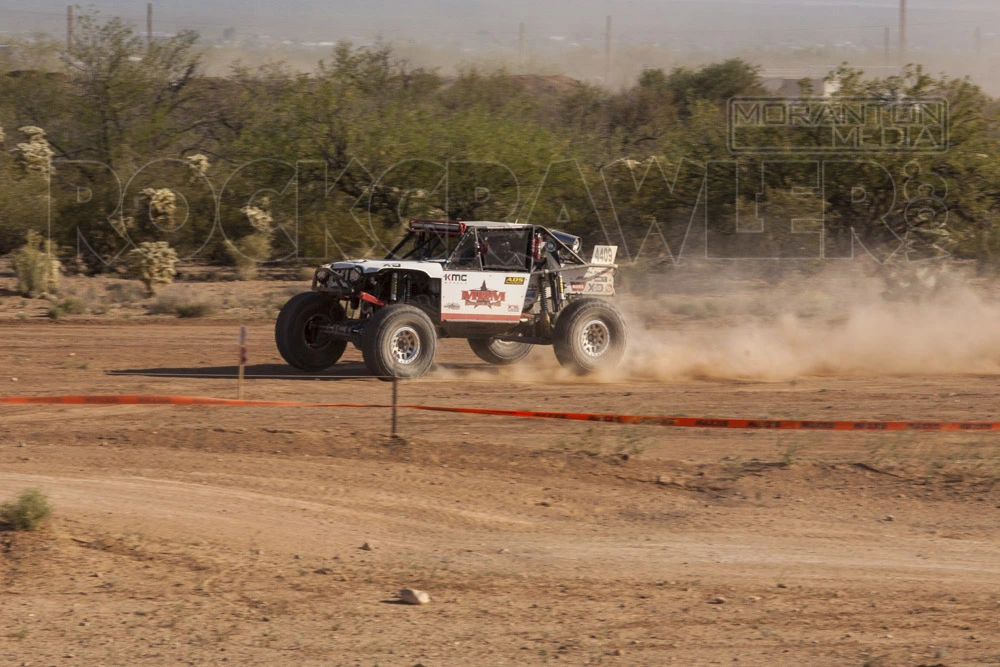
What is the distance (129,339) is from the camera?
17328mm

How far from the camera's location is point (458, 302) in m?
13.1

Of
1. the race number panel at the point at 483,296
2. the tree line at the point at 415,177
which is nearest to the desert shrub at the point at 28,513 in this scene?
the race number panel at the point at 483,296

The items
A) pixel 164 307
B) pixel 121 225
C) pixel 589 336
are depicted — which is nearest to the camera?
pixel 589 336

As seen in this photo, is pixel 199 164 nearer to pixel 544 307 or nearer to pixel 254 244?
pixel 254 244

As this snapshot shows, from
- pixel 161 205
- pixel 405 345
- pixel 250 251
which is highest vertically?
pixel 161 205

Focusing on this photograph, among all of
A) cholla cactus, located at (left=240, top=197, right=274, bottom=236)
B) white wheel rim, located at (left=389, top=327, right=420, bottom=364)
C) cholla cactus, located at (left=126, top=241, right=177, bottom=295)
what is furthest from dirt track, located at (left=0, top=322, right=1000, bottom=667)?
cholla cactus, located at (left=240, top=197, right=274, bottom=236)

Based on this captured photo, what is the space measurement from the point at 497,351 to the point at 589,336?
1.55 metres

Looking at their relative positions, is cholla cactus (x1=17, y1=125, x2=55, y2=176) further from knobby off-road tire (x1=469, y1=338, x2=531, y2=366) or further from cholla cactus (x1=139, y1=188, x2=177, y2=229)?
knobby off-road tire (x1=469, y1=338, x2=531, y2=366)

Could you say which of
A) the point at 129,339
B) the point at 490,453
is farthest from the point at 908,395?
the point at 129,339

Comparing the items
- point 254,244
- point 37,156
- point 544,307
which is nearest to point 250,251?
point 254,244

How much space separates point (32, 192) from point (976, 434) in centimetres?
2610

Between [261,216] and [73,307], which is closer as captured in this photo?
[73,307]

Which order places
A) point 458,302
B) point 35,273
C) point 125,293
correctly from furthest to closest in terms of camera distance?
point 125,293, point 35,273, point 458,302

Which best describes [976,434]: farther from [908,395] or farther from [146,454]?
[146,454]
